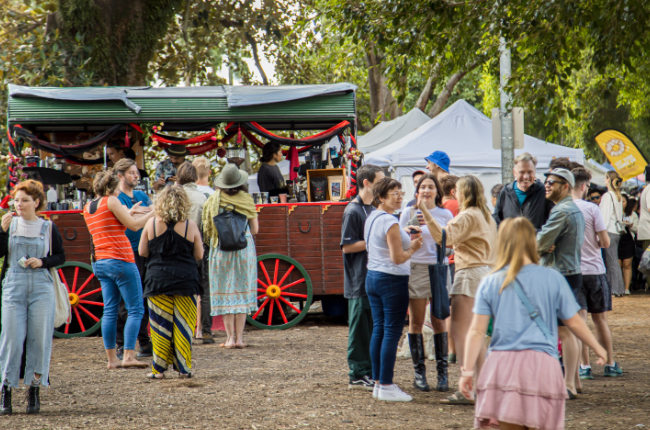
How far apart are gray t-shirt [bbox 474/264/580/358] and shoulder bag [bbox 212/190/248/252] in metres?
5.19

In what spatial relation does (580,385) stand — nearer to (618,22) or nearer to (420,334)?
(420,334)

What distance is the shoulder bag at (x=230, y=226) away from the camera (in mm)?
8969

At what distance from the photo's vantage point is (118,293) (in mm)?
7984

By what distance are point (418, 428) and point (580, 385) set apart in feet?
6.33

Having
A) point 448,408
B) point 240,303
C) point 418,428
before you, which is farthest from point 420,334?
point 240,303

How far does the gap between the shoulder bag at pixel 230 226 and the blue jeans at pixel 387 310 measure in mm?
2969

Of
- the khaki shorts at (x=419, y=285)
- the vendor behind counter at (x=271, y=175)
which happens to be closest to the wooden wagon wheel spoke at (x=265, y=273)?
the vendor behind counter at (x=271, y=175)

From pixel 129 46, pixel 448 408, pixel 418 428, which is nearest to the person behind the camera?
pixel 418 428

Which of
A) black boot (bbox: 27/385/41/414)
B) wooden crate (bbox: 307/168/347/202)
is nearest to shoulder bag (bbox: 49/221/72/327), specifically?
black boot (bbox: 27/385/41/414)

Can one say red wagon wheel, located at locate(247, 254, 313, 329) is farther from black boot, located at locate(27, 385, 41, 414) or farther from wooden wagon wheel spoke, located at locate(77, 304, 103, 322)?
black boot, located at locate(27, 385, 41, 414)

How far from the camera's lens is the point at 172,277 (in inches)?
284

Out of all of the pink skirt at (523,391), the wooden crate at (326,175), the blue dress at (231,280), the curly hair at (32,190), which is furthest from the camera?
the wooden crate at (326,175)

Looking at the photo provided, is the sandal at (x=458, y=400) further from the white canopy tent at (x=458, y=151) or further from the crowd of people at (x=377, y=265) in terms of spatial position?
the white canopy tent at (x=458, y=151)

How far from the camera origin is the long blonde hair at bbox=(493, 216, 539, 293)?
4.02 meters
